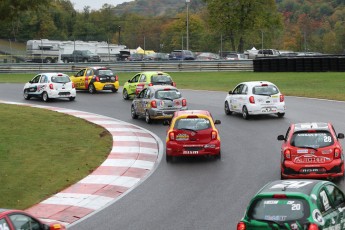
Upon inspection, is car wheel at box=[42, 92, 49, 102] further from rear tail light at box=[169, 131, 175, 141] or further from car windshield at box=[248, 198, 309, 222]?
car windshield at box=[248, 198, 309, 222]

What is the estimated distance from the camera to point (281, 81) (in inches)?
1821

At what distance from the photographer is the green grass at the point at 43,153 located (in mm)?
17141

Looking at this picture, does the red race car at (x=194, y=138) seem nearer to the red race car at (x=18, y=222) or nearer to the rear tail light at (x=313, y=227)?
the red race car at (x=18, y=222)

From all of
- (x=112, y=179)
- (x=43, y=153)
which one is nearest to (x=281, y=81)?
(x=43, y=153)

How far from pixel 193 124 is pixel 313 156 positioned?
194 inches

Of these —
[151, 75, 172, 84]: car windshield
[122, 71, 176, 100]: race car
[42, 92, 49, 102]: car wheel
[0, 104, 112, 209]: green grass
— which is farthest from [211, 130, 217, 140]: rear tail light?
[42, 92, 49, 102]: car wheel

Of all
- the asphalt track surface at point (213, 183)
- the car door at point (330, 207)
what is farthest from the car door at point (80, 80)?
the car door at point (330, 207)

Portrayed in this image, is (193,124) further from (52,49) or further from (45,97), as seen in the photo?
(52,49)

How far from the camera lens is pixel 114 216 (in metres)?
14.5

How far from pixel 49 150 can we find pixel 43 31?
3421 inches

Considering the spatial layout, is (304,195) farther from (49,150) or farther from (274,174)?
(49,150)

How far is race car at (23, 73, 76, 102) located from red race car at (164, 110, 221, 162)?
17.8 m

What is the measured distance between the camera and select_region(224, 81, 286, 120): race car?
28438 mm

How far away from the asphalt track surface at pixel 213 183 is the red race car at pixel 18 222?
11.3ft
